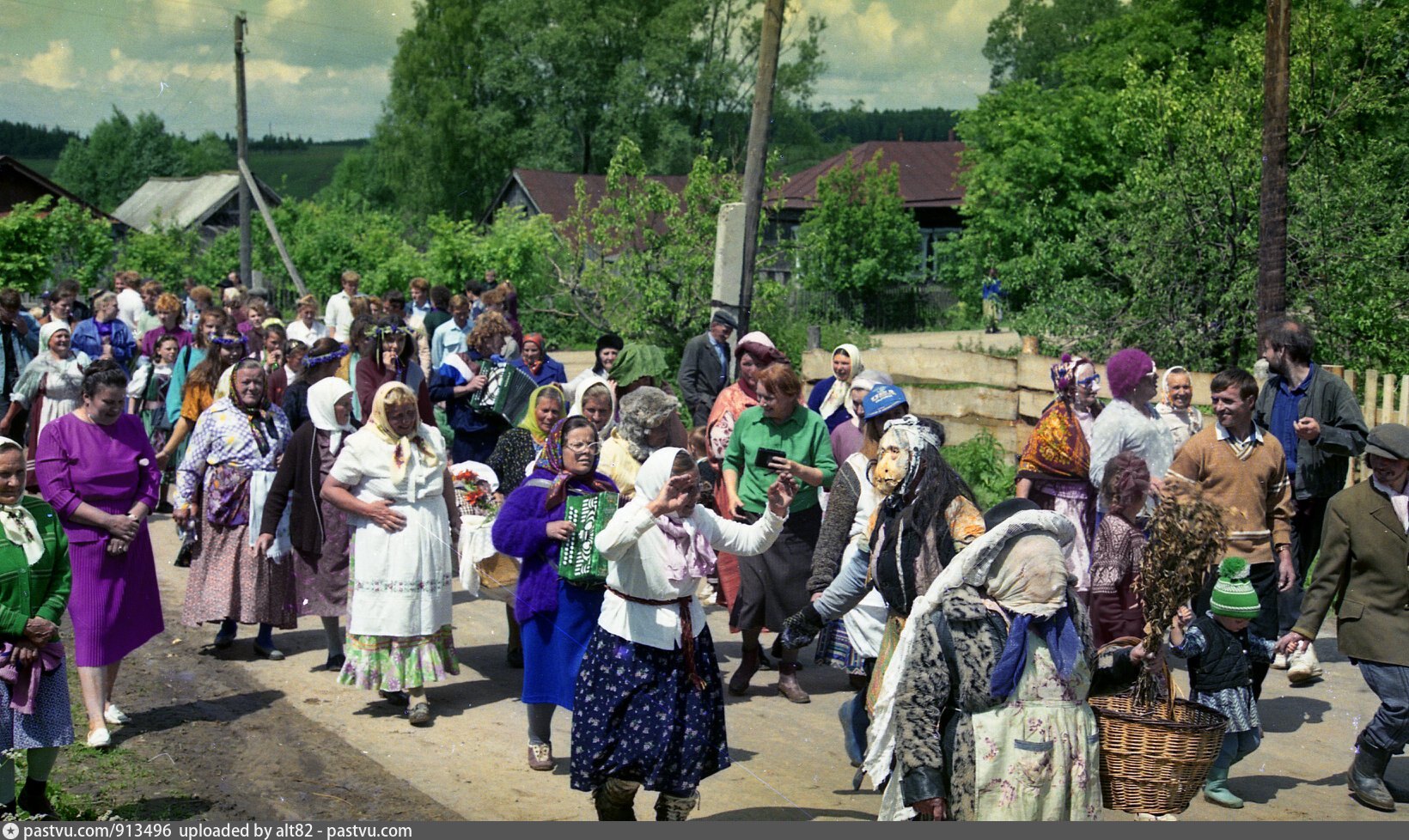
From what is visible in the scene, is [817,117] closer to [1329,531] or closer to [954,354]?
[954,354]

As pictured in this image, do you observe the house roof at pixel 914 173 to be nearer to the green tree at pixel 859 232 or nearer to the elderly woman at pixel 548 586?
the green tree at pixel 859 232

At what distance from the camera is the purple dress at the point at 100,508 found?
6566 millimetres

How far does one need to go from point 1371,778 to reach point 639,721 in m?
3.57

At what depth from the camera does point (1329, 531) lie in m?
6.18

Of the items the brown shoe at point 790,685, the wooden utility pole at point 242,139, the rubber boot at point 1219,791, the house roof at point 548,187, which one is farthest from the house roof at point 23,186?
the rubber boot at point 1219,791

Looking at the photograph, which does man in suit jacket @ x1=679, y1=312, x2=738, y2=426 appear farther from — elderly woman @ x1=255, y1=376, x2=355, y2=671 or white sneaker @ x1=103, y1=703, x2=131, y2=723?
white sneaker @ x1=103, y1=703, x2=131, y2=723

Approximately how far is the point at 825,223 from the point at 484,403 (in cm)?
2962

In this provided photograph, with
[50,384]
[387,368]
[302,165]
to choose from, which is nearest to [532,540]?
[387,368]

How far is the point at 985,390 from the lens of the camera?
14.6 meters

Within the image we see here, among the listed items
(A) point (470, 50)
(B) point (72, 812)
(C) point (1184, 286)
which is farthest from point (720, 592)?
(A) point (470, 50)

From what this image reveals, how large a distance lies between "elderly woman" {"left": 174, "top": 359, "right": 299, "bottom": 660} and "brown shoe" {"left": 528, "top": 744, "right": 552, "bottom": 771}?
98.4 inches

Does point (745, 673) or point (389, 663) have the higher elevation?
point (389, 663)

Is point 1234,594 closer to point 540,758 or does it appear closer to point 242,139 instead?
point 540,758

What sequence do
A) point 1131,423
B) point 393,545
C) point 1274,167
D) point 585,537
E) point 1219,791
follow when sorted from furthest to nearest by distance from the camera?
point 1274,167, point 1131,423, point 393,545, point 1219,791, point 585,537
